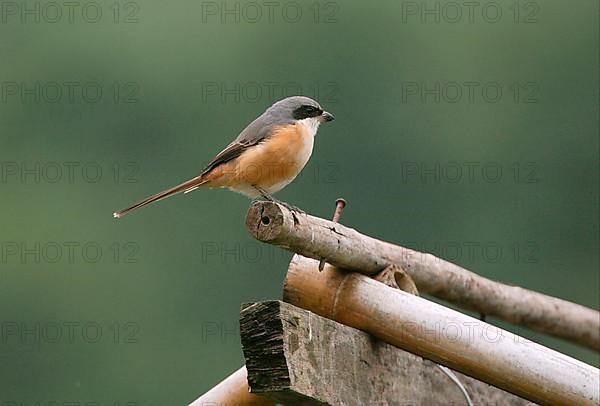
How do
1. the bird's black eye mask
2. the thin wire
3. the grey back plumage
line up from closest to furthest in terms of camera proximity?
the thin wire
the grey back plumage
the bird's black eye mask

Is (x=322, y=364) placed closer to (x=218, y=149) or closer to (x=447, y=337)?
(x=447, y=337)

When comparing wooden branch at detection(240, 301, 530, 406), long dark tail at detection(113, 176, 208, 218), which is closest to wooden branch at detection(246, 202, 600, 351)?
wooden branch at detection(240, 301, 530, 406)

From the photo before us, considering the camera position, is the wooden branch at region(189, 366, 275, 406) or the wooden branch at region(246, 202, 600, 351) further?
the wooden branch at region(189, 366, 275, 406)

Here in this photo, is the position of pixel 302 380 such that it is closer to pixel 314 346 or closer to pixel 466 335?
pixel 314 346

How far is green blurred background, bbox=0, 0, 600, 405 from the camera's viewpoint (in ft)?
80.3

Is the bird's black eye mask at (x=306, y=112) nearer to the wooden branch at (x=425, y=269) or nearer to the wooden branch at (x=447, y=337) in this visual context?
the wooden branch at (x=425, y=269)

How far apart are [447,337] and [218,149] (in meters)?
23.1

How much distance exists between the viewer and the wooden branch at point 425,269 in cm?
406

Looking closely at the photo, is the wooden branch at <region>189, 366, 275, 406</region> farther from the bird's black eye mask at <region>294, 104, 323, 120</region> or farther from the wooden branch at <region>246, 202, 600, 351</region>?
the bird's black eye mask at <region>294, 104, 323, 120</region>

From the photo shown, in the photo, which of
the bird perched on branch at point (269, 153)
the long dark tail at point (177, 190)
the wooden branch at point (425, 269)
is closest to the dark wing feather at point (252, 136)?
the bird perched on branch at point (269, 153)

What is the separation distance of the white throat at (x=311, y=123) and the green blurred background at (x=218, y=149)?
14.8 m

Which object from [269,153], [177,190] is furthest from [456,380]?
[177,190]

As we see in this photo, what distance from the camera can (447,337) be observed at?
14.1 feet

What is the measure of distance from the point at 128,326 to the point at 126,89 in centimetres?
925
